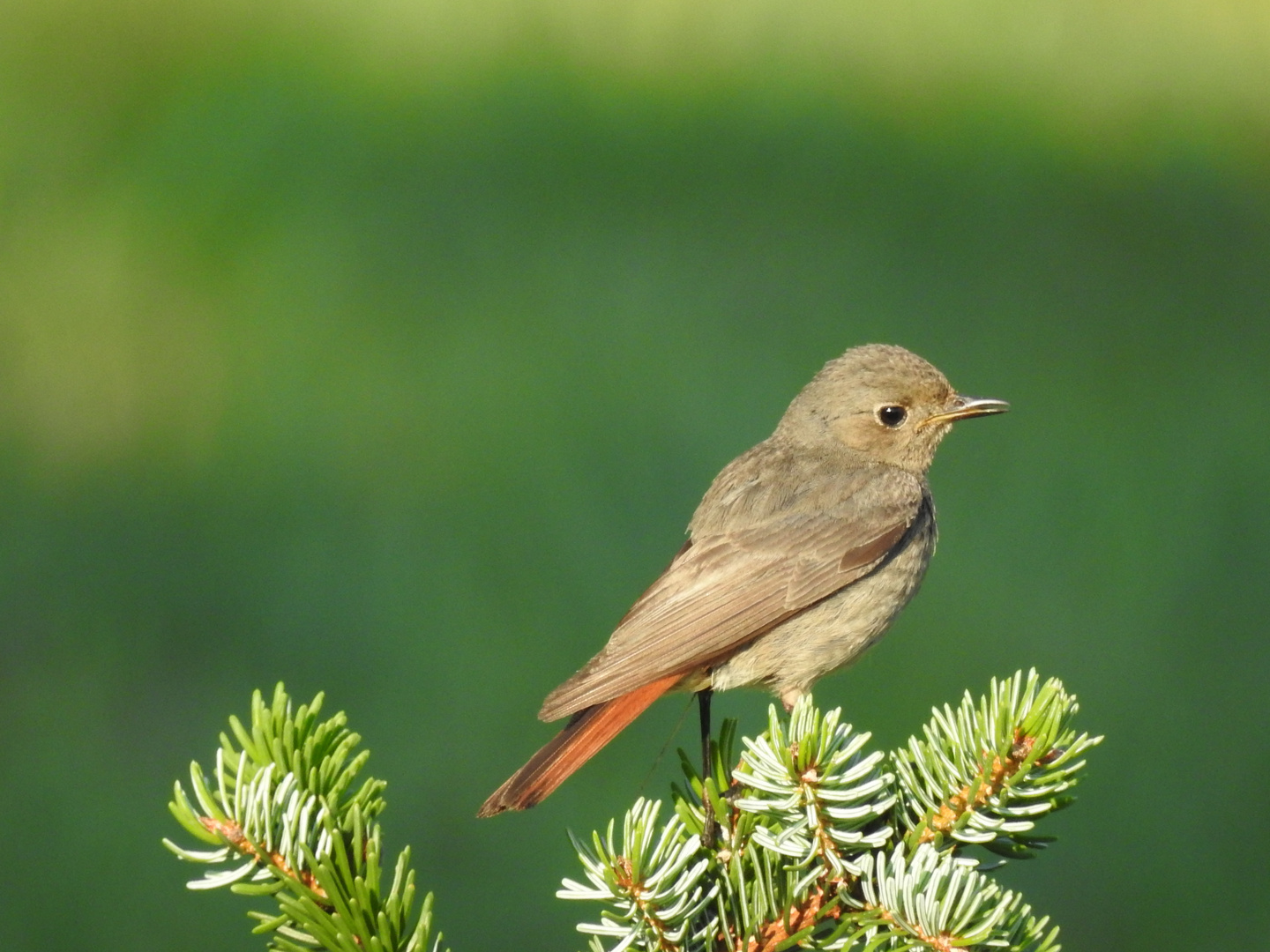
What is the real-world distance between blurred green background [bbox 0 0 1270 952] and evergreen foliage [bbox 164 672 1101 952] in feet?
8.04

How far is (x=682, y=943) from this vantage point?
2.88 metres

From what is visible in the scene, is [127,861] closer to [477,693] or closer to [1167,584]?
[477,693]

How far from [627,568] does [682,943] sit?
11.4ft

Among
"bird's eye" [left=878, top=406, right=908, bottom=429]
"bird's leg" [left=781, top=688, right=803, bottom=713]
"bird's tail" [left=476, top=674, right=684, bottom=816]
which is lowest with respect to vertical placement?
"bird's tail" [left=476, top=674, right=684, bottom=816]

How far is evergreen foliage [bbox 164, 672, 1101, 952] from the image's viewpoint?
2.59m

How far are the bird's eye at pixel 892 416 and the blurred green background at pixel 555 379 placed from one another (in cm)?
130

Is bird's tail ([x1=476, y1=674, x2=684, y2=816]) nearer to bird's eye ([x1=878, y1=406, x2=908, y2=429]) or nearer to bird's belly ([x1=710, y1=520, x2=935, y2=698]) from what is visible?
bird's belly ([x1=710, y1=520, x2=935, y2=698])

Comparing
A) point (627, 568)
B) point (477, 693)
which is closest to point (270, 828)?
point (477, 693)

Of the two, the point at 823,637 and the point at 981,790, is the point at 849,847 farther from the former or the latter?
the point at 823,637

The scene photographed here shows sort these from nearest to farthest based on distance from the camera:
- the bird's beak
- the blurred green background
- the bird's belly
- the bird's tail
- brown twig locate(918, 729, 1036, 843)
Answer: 1. brown twig locate(918, 729, 1036, 843)
2. the bird's tail
3. the bird's belly
4. the bird's beak
5. the blurred green background

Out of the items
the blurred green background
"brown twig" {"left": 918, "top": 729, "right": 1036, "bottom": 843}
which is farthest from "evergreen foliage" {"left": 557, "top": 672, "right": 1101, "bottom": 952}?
the blurred green background

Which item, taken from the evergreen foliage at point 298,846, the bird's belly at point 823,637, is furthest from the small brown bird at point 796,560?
the evergreen foliage at point 298,846

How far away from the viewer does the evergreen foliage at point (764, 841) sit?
8.49 feet

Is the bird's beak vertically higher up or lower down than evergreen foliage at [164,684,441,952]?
higher up
